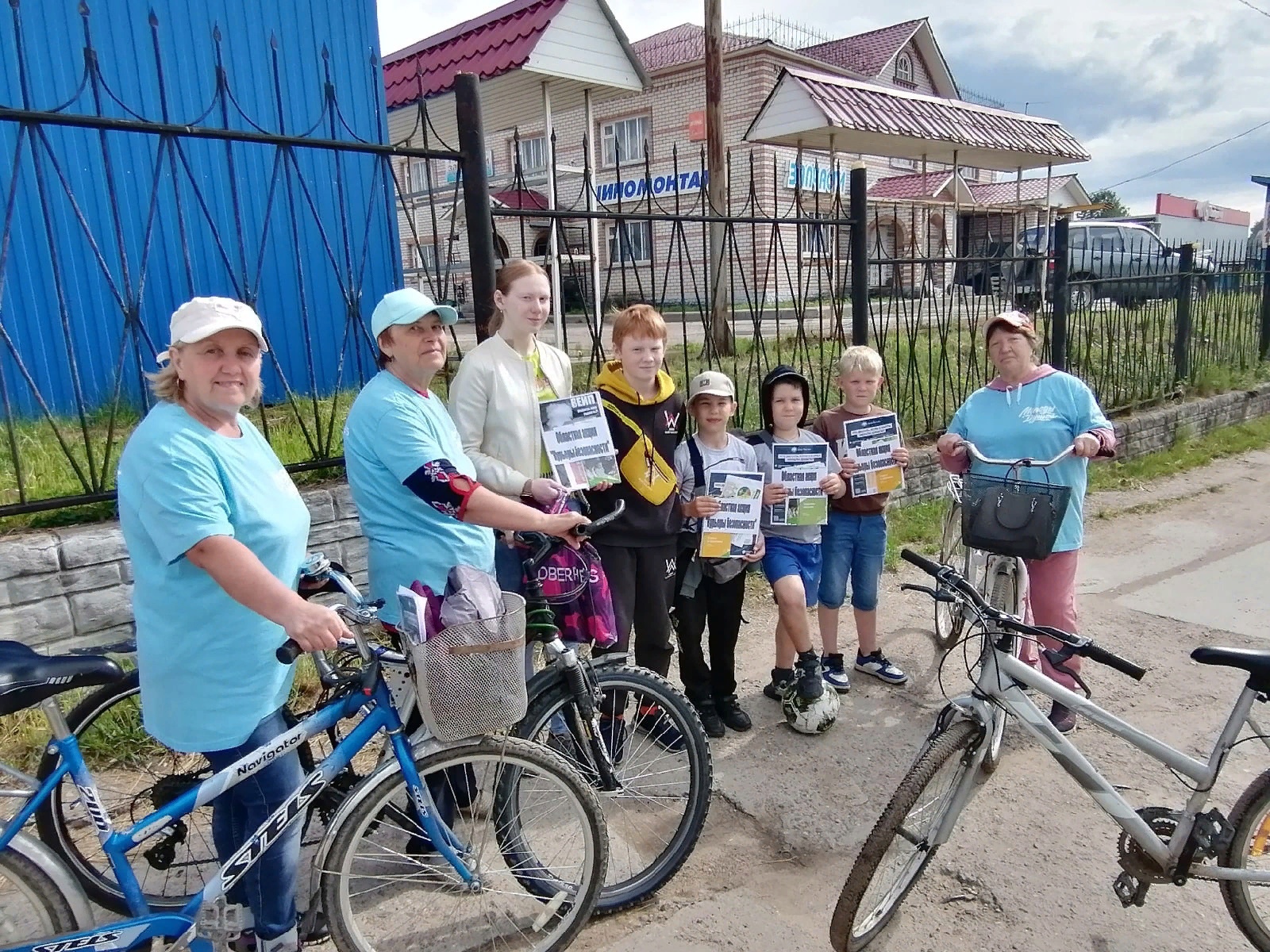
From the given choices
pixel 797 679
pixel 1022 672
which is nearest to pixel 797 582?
pixel 797 679

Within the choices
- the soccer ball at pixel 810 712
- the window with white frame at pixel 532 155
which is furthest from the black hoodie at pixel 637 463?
the window with white frame at pixel 532 155

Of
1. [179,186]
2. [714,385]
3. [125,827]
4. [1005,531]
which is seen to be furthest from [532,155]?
[125,827]

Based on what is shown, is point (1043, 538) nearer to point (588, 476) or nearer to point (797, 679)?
point (797, 679)

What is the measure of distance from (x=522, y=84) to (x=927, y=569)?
7.93 metres

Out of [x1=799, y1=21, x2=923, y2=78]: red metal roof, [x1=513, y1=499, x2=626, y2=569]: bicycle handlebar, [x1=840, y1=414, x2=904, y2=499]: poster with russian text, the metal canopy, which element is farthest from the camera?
[x1=799, y1=21, x2=923, y2=78]: red metal roof

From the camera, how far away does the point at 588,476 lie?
304 centimetres

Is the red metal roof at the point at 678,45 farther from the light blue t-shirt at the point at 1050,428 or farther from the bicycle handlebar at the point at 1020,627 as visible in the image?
the bicycle handlebar at the point at 1020,627

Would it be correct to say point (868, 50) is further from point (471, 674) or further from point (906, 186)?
point (471, 674)

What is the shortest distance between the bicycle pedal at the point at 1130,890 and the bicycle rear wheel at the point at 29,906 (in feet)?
8.74

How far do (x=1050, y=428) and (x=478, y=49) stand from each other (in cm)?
747

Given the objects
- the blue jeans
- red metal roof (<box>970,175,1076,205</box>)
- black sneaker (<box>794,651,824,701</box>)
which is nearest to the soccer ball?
black sneaker (<box>794,651,824,701</box>)

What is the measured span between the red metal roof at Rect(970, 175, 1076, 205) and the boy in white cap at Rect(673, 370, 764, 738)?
2047 centimetres

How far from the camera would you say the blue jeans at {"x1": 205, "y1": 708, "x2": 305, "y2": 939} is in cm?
212

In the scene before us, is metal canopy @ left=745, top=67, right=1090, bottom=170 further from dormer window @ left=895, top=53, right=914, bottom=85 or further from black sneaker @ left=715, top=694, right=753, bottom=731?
dormer window @ left=895, top=53, right=914, bottom=85
